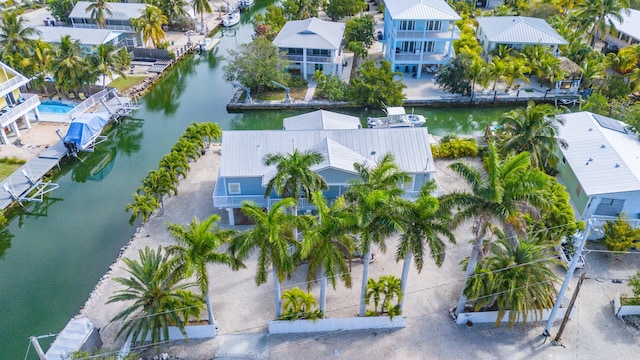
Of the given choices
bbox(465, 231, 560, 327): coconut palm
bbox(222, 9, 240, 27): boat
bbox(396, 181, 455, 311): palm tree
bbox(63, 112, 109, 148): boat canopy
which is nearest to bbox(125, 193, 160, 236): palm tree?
bbox(63, 112, 109, 148): boat canopy

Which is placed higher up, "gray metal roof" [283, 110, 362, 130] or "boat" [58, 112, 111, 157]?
"gray metal roof" [283, 110, 362, 130]

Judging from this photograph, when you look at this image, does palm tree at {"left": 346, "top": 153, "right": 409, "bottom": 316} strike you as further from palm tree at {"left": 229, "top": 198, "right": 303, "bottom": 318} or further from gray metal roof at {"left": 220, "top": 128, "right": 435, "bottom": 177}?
gray metal roof at {"left": 220, "top": 128, "right": 435, "bottom": 177}

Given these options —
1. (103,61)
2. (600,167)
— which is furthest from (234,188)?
Result: (103,61)

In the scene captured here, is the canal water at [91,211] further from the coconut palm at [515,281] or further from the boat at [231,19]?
the coconut palm at [515,281]

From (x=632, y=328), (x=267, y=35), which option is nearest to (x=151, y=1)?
(x=267, y=35)

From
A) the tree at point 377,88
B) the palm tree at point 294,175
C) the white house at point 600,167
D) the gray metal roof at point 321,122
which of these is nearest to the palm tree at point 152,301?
the palm tree at point 294,175

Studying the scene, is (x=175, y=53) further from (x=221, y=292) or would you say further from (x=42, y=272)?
(x=221, y=292)

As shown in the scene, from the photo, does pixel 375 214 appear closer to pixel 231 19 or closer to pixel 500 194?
pixel 500 194
